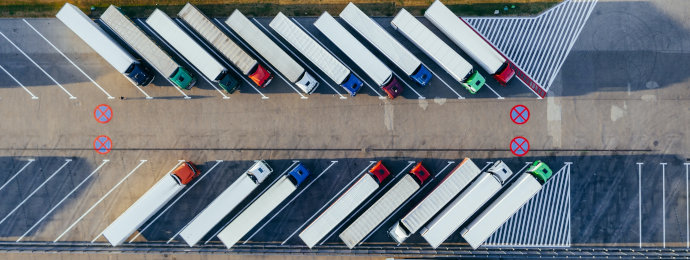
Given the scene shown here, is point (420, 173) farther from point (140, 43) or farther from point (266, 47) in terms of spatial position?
point (140, 43)

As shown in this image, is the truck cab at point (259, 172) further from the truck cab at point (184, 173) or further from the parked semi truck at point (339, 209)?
the parked semi truck at point (339, 209)

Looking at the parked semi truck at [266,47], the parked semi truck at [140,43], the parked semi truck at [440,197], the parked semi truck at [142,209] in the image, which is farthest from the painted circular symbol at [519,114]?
the parked semi truck at [142,209]

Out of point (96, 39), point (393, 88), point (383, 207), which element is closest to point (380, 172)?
point (383, 207)

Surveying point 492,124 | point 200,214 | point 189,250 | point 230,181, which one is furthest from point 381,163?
point 189,250

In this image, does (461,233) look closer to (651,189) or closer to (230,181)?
(651,189)

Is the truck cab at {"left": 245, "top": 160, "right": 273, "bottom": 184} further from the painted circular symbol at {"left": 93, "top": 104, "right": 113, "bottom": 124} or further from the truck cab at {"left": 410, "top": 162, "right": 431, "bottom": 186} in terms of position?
the painted circular symbol at {"left": 93, "top": 104, "right": 113, "bottom": 124}

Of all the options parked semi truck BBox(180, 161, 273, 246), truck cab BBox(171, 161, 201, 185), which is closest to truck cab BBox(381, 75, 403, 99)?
parked semi truck BBox(180, 161, 273, 246)
